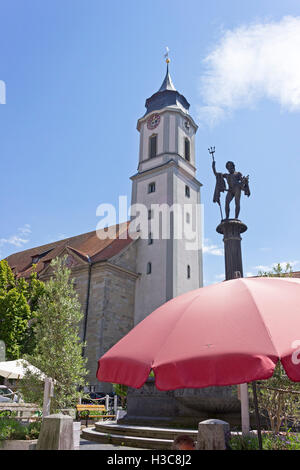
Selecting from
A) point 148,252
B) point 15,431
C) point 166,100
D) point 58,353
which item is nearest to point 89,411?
point 58,353

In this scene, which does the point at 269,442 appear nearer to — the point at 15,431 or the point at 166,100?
the point at 15,431

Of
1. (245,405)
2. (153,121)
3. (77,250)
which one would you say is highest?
(153,121)

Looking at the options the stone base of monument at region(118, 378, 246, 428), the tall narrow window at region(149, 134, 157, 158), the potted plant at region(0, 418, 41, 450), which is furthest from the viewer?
the tall narrow window at region(149, 134, 157, 158)

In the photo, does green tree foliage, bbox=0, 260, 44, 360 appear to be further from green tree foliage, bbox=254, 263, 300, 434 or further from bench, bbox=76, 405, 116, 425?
green tree foliage, bbox=254, 263, 300, 434

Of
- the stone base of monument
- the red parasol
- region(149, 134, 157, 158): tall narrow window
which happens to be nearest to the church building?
region(149, 134, 157, 158): tall narrow window

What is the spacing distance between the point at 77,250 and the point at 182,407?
25.5 metres

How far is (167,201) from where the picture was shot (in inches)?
1240

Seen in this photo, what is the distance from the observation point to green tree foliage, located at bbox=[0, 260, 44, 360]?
22953mm

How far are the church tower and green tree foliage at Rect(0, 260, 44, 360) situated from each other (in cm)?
856

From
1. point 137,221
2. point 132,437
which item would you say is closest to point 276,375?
point 132,437

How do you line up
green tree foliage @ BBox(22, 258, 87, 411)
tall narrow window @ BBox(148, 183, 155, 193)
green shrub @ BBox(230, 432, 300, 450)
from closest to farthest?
green shrub @ BBox(230, 432, 300, 450)
green tree foliage @ BBox(22, 258, 87, 411)
tall narrow window @ BBox(148, 183, 155, 193)

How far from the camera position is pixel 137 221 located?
33438mm
